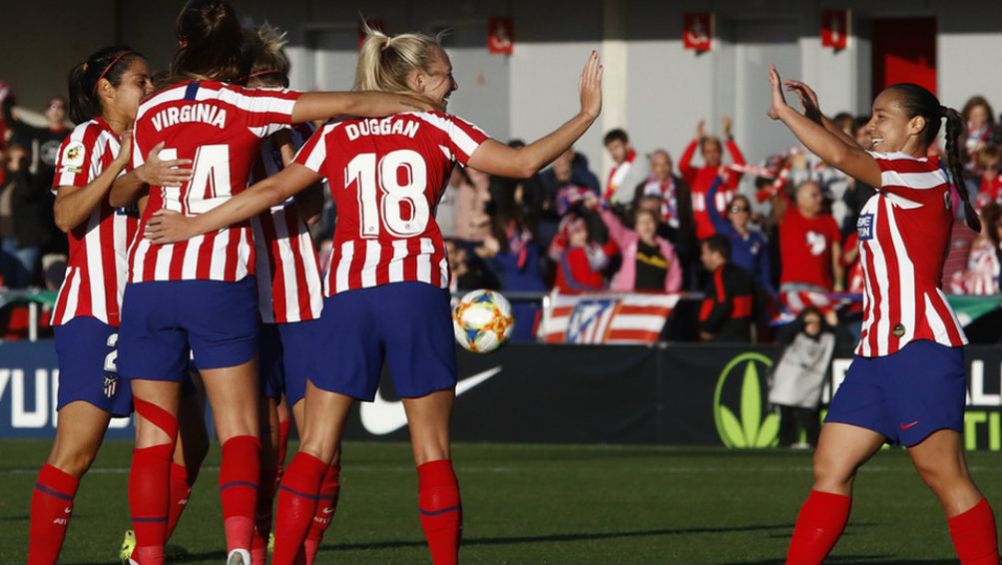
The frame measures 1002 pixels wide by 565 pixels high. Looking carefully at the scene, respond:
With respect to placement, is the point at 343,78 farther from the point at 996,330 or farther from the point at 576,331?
the point at 996,330

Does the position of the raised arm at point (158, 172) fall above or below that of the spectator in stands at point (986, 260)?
above

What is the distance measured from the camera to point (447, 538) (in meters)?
6.39

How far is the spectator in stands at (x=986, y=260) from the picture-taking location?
1550 cm

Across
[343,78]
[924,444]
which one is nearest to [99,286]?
[924,444]

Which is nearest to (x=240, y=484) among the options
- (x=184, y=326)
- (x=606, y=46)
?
(x=184, y=326)

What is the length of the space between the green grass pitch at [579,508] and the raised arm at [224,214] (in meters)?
2.32

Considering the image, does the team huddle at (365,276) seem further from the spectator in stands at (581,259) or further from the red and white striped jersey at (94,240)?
the spectator in stands at (581,259)

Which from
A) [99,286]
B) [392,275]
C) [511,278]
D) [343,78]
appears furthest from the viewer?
[343,78]

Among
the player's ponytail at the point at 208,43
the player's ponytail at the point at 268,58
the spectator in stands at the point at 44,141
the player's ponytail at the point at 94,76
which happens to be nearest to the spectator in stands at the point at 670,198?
the spectator in stands at the point at 44,141

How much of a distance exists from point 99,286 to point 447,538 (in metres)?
1.67

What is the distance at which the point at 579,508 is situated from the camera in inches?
424

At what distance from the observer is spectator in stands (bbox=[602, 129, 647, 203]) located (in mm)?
18047

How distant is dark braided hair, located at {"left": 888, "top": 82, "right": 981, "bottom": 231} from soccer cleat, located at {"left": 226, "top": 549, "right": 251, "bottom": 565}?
2735 millimetres

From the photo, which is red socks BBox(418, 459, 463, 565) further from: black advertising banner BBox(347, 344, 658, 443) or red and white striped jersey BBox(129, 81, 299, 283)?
black advertising banner BBox(347, 344, 658, 443)
